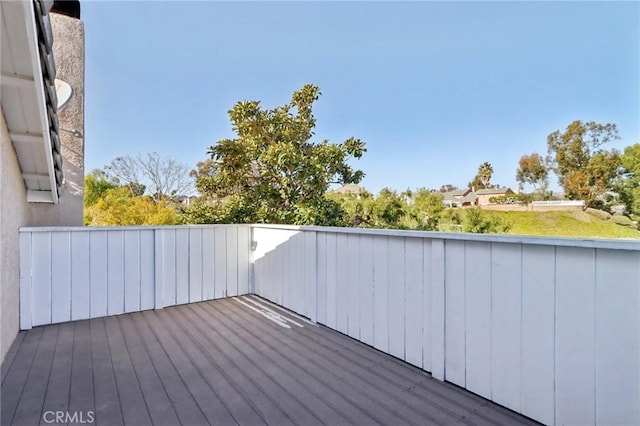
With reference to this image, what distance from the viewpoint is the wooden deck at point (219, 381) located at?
2084 millimetres

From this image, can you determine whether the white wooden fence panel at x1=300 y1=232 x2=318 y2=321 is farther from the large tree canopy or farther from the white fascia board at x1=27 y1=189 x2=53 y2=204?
the white fascia board at x1=27 y1=189 x2=53 y2=204

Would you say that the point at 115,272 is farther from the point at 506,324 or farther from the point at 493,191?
the point at 493,191

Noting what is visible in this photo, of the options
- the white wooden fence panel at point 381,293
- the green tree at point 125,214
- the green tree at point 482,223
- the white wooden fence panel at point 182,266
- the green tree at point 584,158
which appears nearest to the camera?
the white wooden fence panel at point 381,293

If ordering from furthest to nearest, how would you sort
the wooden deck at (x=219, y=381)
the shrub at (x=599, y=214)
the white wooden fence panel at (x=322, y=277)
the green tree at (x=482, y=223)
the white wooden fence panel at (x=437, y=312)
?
the shrub at (x=599, y=214) → the green tree at (x=482, y=223) → the white wooden fence panel at (x=322, y=277) → the white wooden fence panel at (x=437, y=312) → the wooden deck at (x=219, y=381)

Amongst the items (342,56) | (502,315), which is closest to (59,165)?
(502,315)

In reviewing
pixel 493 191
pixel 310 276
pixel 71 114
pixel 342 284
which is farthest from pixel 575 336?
pixel 493 191

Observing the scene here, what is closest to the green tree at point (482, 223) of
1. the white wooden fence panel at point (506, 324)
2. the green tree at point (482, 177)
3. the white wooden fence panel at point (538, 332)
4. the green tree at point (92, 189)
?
the green tree at point (482, 177)

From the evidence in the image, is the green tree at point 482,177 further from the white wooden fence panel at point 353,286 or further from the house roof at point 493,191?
the white wooden fence panel at point 353,286

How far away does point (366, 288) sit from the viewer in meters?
3.23

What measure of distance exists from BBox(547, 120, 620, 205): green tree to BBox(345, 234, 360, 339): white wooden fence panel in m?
19.7

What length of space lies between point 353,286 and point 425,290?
0.86m

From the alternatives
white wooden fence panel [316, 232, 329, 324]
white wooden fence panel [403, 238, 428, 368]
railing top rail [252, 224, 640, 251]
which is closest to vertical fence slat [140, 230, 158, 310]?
white wooden fence panel [316, 232, 329, 324]

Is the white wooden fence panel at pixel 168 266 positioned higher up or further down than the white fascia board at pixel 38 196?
further down

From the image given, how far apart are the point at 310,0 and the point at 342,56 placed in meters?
4.66
